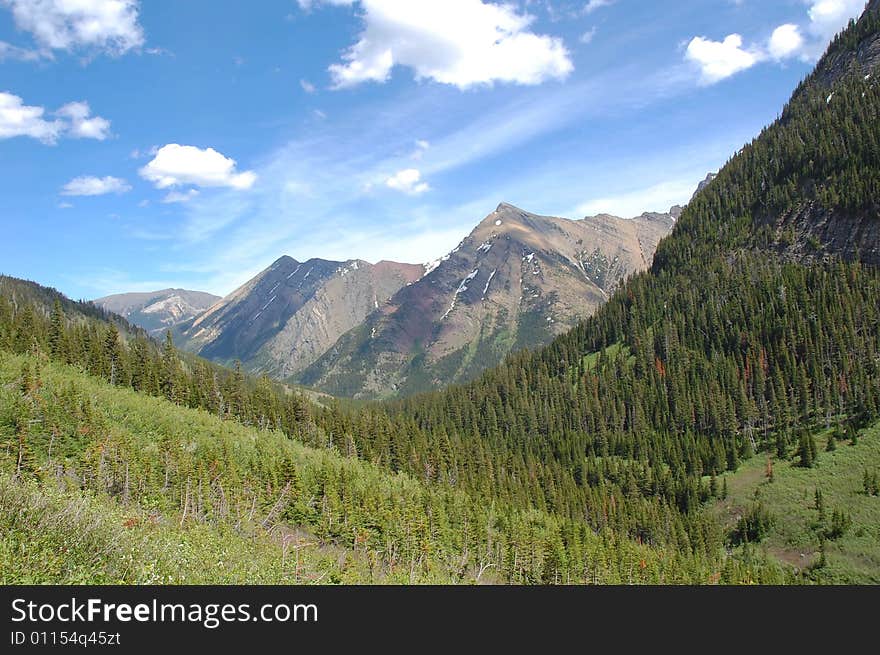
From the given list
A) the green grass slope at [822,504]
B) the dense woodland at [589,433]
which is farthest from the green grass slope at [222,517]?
the green grass slope at [822,504]

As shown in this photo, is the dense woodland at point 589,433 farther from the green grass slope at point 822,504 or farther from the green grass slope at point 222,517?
the green grass slope at point 822,504

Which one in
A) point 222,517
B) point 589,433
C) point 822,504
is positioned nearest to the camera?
point 222,517

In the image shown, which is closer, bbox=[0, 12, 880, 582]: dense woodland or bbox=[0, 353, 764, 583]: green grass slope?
bbox=[0, 353, 764, 583]: green grass slope

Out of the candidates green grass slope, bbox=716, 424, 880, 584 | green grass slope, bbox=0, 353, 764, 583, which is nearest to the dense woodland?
green grass slope, bbox=0, 353, 764, 583

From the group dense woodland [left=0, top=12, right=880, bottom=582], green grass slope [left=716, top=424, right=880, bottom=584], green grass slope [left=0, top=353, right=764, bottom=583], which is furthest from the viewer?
green grass slope [left=716, top=424, right=880, bottom=584]

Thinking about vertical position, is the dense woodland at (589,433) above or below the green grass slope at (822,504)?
above

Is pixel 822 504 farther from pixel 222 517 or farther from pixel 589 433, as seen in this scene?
pixel 222 517

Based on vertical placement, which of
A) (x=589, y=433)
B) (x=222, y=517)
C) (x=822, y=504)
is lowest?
(x=822, y=504)

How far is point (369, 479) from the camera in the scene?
315 ft

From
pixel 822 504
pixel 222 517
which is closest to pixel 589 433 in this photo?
pixel 822 504

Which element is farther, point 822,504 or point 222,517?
point 822,504

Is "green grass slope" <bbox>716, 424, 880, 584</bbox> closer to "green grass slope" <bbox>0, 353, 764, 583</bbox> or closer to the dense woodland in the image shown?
the dense woodland
